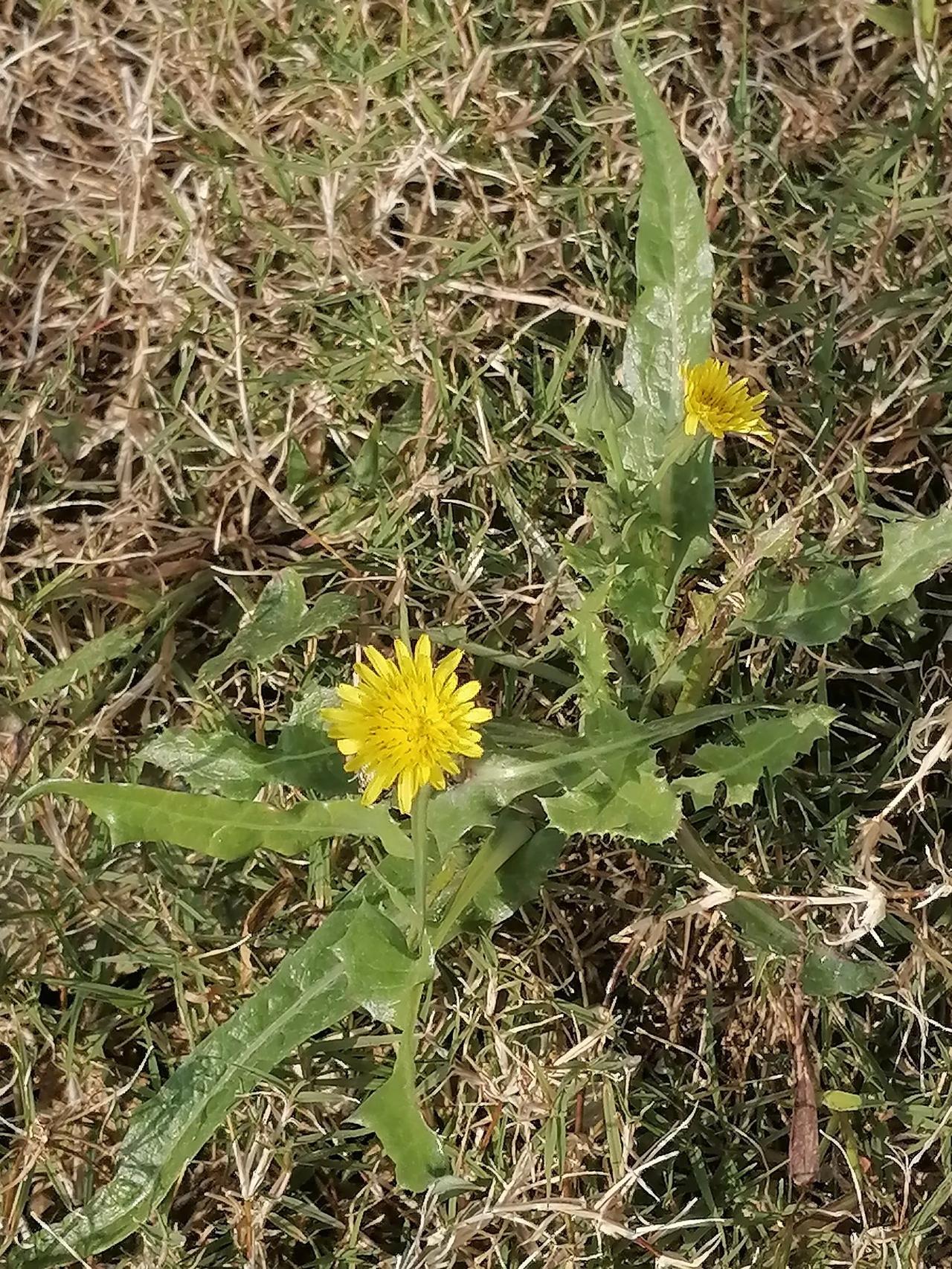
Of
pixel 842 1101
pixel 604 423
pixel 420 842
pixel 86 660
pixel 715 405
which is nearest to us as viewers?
pixel 420 842

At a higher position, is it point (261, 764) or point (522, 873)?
point (261, 764)

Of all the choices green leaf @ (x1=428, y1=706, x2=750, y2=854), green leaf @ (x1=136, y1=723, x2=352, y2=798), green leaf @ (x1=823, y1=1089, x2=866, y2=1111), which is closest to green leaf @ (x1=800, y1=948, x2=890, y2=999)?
green leaf @ (x1=823, y1=1089, x2=866, y2=1111)

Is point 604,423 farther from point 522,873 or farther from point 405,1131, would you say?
point 405,1131

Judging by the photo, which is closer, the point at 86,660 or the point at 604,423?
the point at 604,423

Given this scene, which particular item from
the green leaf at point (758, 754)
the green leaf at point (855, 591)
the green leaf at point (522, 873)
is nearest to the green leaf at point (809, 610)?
the green leaf at point (855, 591)

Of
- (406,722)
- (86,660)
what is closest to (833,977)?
(406,722)

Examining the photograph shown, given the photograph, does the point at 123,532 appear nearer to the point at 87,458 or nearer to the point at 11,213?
the point at 87,458

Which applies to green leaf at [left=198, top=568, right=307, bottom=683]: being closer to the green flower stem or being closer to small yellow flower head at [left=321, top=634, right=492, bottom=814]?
small yellow flower head at [left=321, top=634, right=492, bottom=814]
